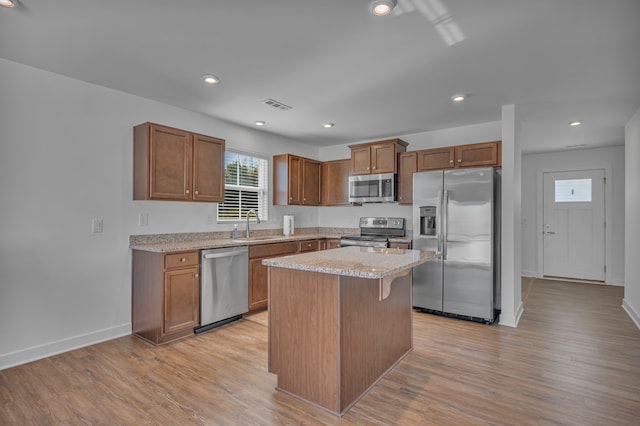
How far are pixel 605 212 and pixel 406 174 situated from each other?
4217mm

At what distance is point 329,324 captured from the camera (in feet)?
6.83

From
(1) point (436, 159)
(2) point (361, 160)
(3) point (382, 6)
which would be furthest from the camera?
(2) point (361, 160)

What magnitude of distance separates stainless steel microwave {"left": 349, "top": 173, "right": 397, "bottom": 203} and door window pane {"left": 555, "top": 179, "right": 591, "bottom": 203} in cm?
394

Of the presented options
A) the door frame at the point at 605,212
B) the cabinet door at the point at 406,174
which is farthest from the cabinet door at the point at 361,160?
the door frame at the point at 605,212

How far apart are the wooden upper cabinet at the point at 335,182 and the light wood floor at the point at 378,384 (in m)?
2.64

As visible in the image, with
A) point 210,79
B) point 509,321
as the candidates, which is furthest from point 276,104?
point 509,321

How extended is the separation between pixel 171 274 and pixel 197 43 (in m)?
2.06

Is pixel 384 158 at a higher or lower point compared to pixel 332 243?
higher

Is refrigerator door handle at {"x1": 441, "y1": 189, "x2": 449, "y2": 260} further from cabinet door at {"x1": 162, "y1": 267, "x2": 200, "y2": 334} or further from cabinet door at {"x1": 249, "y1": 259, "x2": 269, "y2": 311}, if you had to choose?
cabinet door at {"x1": 162, "y1": 267, "x2": 200, "y2": 334}

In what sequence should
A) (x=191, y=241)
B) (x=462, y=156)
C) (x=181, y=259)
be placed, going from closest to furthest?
(x=181, y=259), (x=191, y=241), (x=462, y=156)

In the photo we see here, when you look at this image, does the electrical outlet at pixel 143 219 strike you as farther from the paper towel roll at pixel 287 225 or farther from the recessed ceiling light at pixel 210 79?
the paper towel roll at pixel 287 225

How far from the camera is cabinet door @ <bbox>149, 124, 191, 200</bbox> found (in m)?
3.37

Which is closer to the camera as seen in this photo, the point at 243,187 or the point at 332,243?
the point at 243,187

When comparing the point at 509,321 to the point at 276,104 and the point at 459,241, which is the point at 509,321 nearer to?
the point at 459,241
